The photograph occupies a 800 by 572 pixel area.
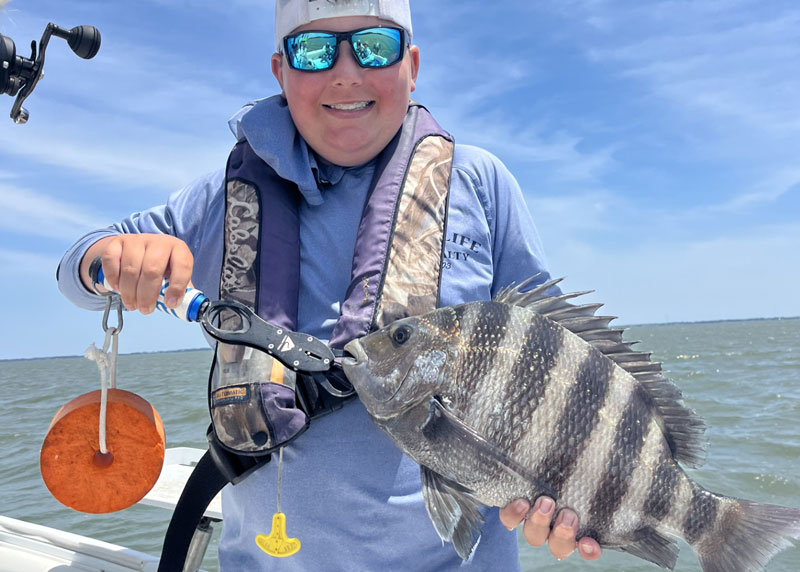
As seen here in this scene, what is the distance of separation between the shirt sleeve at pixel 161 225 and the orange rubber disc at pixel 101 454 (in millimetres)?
302

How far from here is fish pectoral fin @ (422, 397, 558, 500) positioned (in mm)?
1548

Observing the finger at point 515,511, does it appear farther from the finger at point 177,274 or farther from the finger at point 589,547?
the finger at point 177,274

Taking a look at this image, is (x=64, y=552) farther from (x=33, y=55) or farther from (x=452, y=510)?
(x=452, y=510)

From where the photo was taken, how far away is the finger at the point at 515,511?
1.57 m

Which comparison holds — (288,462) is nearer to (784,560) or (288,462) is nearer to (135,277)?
(135,277)

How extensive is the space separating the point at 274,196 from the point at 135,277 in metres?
0.57

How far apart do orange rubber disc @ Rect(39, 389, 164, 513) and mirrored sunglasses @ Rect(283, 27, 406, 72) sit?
111cm

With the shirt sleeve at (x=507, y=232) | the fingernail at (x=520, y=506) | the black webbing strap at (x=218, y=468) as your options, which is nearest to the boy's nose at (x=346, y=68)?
the shirt sleeve at (x=507, y=232)

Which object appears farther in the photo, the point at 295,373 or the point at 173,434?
the point at 173,434

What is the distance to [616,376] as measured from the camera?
1.66 meters

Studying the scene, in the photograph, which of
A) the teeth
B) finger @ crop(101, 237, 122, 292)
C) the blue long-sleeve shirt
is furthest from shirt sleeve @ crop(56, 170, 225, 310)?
the teeth

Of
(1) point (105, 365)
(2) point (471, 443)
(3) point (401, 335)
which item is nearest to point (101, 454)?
(1) point (105, 365)

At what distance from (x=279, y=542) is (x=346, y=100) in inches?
50.1

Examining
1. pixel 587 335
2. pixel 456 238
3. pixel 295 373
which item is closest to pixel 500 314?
pixel 587 335
